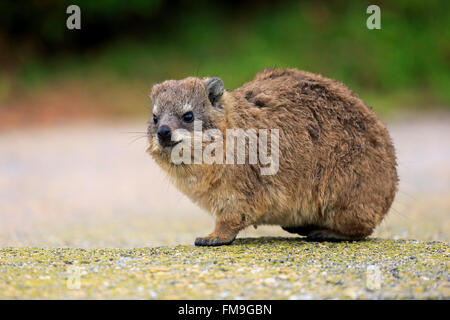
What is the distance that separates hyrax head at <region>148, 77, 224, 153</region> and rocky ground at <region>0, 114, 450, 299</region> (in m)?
1.04

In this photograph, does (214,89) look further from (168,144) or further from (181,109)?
(168,144)

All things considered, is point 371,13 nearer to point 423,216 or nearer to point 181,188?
point 423,216

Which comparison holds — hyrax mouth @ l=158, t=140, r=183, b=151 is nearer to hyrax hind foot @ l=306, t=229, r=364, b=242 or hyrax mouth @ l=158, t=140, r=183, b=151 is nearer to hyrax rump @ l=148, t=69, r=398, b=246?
hyrax rump @ l=148, t=69, r=398, b=246

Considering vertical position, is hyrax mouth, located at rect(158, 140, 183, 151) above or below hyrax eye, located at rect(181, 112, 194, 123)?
below

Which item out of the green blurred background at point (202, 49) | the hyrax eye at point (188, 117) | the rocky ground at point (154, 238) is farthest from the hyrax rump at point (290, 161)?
the green blurred background at point (202, 49)

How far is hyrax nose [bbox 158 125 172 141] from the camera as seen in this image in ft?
23.4

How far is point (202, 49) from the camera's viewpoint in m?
24.8

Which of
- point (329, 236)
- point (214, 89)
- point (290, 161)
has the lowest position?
point (329, 236)

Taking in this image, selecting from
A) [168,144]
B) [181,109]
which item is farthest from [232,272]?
[181,109]

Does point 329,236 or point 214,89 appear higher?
point 214,89

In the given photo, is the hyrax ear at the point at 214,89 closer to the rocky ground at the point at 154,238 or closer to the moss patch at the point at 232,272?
the rocky ground at the point at 154,238

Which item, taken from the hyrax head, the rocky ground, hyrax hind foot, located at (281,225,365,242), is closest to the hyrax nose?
the hyrax head

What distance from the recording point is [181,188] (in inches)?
299

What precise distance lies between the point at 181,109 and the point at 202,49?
17.7m
